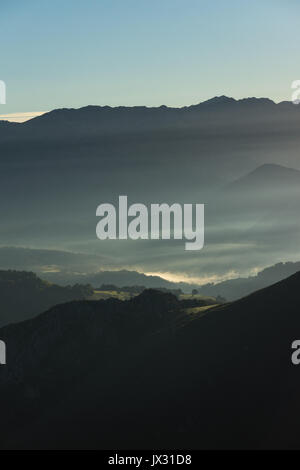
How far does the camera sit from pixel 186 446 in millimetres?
172625

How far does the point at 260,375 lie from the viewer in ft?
622

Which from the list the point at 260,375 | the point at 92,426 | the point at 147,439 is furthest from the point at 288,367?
the point at 92,426

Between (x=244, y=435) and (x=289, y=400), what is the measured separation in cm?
1550
